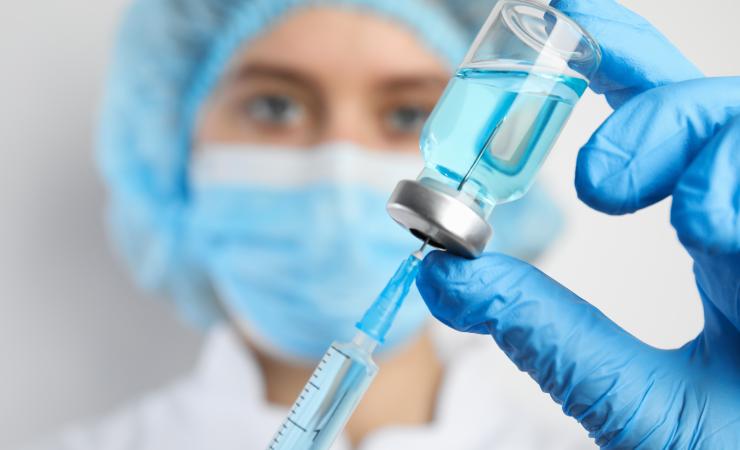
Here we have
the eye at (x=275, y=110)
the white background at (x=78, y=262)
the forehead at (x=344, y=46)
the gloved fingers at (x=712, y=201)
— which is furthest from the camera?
the white background at (x=78, y=262)

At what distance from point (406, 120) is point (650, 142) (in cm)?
79

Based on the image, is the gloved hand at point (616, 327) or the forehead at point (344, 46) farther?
the forehead at point (344, 46)

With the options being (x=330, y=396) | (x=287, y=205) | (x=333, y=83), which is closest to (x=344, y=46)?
(x=333, y=83)

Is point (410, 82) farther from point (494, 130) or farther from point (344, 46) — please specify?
point (494, 130)

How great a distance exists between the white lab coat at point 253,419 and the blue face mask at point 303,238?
0.13 metres

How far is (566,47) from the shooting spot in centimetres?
73

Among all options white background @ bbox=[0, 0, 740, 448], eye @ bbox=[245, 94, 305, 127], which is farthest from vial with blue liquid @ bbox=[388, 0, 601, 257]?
white background @ bbox=[0, 0, 740, 448]

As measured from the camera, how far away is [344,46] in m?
1.39

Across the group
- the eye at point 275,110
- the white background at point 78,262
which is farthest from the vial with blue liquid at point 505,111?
the white background at point 78,262

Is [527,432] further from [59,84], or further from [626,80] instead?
[59,84]

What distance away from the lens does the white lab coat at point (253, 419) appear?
5.00ft

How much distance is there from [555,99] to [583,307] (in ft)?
0.71

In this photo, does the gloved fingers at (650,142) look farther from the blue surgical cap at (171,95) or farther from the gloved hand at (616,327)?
the blue surgical cap at (171,95)

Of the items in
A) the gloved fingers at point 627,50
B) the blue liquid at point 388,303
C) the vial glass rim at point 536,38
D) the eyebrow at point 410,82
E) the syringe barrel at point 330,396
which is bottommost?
the syringe barrel at point 330,396
